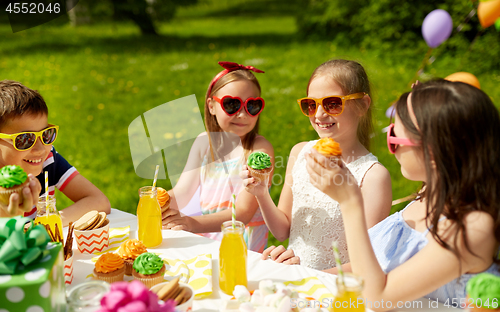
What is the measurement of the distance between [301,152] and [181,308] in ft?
4.84

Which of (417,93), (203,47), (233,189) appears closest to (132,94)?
(203,47)

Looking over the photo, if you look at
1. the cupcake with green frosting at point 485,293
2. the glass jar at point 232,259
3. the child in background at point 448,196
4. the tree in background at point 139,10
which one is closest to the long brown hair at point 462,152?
the child in background at point 448,196

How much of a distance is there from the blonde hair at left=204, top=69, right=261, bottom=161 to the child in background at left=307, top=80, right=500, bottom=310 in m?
1.35

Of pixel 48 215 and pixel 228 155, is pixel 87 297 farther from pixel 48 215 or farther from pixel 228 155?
pixel 228 155

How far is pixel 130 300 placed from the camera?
42.3 inches

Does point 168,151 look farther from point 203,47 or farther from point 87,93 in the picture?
point 203,47

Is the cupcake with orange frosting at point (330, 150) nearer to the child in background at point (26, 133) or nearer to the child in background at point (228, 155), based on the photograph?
the child in background at point (228, 155)

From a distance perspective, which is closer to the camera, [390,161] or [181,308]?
[181,308]

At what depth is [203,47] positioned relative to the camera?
40.8 feet

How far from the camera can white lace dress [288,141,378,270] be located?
2320 mm

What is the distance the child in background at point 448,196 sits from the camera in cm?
143

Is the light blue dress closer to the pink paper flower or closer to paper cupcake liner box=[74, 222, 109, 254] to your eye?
the pink paper flower

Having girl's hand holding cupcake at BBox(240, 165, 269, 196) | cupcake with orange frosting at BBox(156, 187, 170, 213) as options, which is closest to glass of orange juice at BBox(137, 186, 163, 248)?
cupcake with orange frosting at BBox(156, 187, 170, 213)

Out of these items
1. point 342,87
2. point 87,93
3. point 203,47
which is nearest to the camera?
point 342,87
